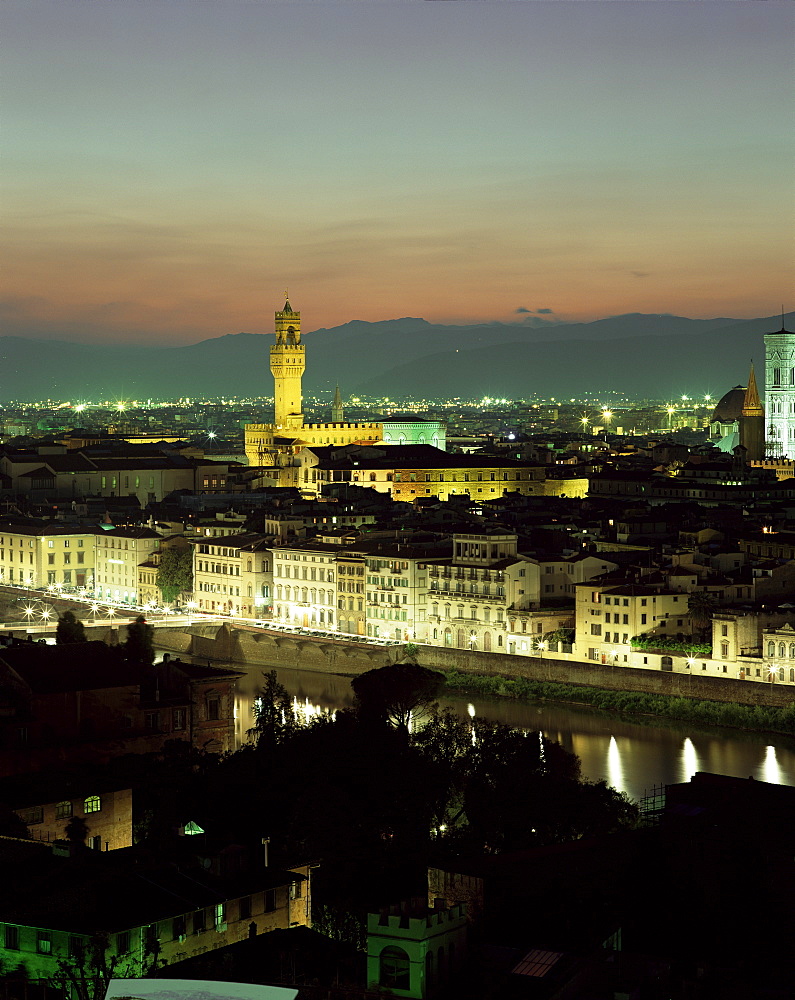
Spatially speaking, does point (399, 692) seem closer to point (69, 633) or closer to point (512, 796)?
point (69, 633)

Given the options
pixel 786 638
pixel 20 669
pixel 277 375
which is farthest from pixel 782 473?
pixel 20 669

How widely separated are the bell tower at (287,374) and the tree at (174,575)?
2371cm

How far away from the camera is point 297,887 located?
11.4 m

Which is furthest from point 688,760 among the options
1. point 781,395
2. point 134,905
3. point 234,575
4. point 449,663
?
point 781,395

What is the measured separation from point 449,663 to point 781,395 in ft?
116

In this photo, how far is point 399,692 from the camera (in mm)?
21453

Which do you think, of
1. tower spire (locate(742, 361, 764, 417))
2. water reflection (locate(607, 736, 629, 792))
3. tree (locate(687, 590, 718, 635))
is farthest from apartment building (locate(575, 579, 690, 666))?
tower spire (locate(742, 361, 764, 417))

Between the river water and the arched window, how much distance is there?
974cm

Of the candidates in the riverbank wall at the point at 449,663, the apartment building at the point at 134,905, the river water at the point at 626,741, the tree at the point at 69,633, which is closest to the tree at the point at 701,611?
the riverbank wall at the point at 449,663

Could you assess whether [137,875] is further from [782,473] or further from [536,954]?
[782,473]

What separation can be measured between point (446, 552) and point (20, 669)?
1394 centimetres

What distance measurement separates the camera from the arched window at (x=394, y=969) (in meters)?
8.50

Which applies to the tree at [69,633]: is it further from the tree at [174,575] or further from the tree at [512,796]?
the tree at [174,575]

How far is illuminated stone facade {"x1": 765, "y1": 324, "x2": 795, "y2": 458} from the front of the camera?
59.9 metres
